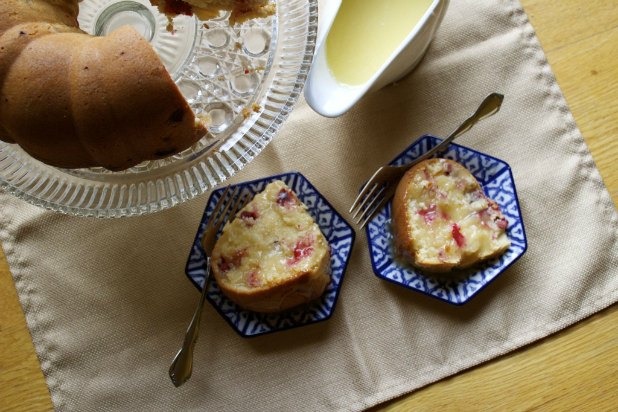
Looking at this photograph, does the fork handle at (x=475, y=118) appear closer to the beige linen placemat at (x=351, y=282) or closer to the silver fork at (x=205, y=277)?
the beige linen placemat at (x=351, y=282)

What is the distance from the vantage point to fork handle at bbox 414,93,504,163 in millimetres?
1277

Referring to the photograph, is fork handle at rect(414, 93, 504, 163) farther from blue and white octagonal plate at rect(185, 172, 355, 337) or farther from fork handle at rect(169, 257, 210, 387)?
fork handle at rect(169, 257, 210, 387)

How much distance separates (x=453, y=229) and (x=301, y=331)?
34cm

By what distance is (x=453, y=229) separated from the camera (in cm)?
123

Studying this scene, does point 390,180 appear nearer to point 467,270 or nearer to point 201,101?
point 467,270

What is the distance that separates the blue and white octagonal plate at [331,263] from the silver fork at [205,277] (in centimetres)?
2

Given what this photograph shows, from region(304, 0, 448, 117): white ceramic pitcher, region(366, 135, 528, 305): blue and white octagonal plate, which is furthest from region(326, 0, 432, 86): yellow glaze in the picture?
region(366, 135, 528, 305): blue and white octagonal plate

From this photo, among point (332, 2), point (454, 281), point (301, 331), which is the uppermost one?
point (332, 2)

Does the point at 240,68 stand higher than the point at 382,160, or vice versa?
the point at 240,68

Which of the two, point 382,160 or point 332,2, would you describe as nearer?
point 332,2

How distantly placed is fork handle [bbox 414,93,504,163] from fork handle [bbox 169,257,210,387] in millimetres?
471

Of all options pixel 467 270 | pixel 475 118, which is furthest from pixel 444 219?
pixel 475 118

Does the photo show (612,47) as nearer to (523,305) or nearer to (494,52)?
(494,52)

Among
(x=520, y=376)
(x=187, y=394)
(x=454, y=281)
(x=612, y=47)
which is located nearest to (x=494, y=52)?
(x=612, y=47)
